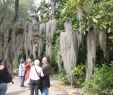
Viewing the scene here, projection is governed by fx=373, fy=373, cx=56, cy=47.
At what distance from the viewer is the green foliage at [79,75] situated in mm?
18247

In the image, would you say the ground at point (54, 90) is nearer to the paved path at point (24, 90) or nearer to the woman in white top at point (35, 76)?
the paved path at point (24, 90)

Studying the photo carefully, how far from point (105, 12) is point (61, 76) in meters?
8.15

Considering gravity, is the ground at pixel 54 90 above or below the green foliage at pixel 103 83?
below

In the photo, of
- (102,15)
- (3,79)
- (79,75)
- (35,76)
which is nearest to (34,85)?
(35,76)

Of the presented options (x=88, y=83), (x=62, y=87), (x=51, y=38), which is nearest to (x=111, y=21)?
(x=88, y=83)

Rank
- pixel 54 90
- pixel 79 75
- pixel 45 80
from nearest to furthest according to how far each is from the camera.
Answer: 1. pixel 45 80
2. pixel 54 90
3. pixel 79 75

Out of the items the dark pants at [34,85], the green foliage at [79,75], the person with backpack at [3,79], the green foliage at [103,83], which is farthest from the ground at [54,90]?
the person with backpack at [3,79]

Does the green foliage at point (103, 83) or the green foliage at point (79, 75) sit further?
the green foliage at point (79, 75)

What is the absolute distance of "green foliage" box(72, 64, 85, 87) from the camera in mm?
18247

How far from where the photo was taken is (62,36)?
1841 centimetres

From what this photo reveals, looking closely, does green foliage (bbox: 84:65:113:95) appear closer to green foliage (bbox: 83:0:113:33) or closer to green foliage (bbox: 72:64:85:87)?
green foliage (bbox: 83:0:113:33)

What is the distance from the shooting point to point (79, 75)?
18.8 m

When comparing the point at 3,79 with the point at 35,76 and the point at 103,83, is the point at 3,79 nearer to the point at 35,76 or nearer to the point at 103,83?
the point at 35,76

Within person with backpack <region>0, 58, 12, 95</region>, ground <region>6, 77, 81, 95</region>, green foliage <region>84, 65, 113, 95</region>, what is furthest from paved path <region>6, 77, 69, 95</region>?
person with backpack <region>0, 58, 12, 95</region>
